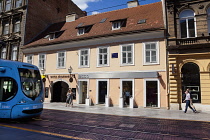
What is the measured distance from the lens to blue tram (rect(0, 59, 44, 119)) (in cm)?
854

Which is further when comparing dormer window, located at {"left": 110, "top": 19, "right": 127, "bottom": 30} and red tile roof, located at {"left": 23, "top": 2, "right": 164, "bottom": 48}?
dormer window, located at {"left": 110, "top": 19, "right": 127, "bottom": 30}

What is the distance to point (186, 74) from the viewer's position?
14586 millimetres

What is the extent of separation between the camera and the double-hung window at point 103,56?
711 inches

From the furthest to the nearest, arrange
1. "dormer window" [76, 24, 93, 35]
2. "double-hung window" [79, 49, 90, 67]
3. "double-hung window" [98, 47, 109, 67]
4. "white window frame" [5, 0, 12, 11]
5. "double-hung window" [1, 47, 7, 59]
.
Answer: "white window frame" [5, 0, 12, 11], "double-hung window" [1, 47, 7, 59], "dormer window" [76, 24, 93, 35], "double-hung window" [79, 49, 90, 67], "double-hung window" [98, 47, 109, 67]

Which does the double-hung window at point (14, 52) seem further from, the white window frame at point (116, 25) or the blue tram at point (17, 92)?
the blue tram at point (17, 92)

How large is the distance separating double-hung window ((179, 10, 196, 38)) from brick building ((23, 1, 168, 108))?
1711 millimetres

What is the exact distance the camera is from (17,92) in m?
8.59

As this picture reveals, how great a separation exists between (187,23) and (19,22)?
21.9 metres

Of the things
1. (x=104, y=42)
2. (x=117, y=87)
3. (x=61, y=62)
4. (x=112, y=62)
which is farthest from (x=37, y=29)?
(x=117, y=87)

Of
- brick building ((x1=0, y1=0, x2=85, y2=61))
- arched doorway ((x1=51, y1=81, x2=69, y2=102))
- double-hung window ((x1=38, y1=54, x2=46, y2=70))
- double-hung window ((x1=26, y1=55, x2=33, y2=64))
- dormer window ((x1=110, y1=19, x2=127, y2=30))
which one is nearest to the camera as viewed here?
dormer window ((x1=110, y1=19, x2=127, y2=30))

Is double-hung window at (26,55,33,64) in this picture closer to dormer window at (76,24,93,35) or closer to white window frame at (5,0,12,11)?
dormer window at (76,24,93,35)

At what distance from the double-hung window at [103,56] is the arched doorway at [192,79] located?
7.30 metres

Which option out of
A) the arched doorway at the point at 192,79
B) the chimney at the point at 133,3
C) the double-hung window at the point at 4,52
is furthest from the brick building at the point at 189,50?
the double-hung window at the point at 4,52

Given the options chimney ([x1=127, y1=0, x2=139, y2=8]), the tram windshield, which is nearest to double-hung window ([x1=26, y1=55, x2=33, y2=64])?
the tram windshield
